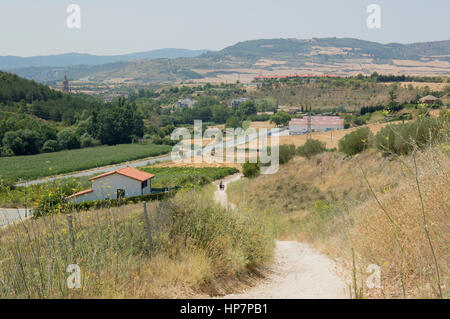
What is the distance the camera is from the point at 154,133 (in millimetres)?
81500

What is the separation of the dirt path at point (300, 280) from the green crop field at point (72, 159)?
37705 mm

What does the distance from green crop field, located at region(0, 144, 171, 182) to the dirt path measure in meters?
37.7

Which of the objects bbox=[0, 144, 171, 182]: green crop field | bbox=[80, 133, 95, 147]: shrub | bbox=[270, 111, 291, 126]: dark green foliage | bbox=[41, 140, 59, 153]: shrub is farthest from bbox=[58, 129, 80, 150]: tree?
bbox=[270, 111, 291, 126]: dark green foliage

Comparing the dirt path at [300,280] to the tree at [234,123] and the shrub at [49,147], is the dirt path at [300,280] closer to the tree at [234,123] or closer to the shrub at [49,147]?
the shrub at [49,147]

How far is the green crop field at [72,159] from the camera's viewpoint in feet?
148

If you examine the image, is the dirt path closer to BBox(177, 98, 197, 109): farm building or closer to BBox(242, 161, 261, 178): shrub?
BBox(242, 161, 261, 178): shrub

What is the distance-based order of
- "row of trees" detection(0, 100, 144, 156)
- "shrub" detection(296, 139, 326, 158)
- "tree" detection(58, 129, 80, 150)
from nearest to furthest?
1. "shrub" detection(296, 139, 326, 158)
2. "row of trees" detection(0, 100, 144, 156)
3. "tree" detection(58, 129, 80, 150)

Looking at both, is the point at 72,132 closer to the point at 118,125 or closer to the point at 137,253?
the point at 118,125

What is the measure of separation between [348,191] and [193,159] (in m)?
37.4

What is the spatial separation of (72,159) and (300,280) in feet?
176

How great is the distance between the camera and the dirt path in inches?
174

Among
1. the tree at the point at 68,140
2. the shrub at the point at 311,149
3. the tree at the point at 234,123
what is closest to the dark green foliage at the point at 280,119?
the tree at the point at 234,123

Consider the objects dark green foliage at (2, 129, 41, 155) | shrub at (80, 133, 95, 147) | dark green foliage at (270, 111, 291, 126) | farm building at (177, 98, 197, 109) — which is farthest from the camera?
farm building at (177, 98, 197, 109)

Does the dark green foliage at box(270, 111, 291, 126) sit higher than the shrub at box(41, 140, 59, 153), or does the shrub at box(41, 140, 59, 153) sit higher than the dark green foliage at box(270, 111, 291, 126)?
the dark green foliage at box(270, 111, 291, 126)
